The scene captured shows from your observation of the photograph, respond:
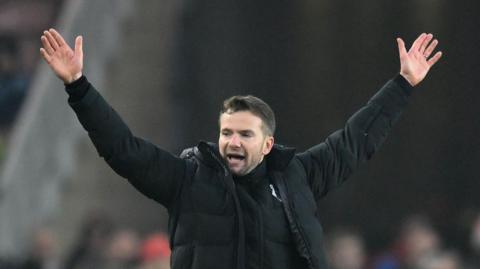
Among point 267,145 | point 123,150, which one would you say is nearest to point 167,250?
point 267,145

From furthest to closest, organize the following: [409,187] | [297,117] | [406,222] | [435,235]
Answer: [297,117], [409,187], [406,222], [435,235]

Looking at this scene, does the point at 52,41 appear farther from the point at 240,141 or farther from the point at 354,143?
the point at 354,143

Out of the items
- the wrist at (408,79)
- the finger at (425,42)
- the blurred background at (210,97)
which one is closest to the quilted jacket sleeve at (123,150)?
the wrist at (408,79)

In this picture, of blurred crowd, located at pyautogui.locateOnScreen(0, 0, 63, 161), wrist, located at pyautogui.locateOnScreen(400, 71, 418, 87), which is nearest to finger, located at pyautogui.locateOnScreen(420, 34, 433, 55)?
wrist, located at pyautogui.locateOnScreen(400, 71, 418, 87)

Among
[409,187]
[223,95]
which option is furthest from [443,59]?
[223,95]

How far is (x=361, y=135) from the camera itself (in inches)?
234

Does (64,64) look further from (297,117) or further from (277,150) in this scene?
(297,117)

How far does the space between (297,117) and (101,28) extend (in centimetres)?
212

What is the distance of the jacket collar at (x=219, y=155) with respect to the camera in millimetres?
5477

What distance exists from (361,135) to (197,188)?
840mm

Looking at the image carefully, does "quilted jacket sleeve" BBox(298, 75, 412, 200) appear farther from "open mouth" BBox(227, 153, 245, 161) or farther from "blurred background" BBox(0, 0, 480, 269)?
"blurred background" BBox(0, 0, 480, 269)

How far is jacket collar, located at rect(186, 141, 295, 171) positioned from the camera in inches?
216

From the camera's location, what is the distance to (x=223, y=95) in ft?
46.2

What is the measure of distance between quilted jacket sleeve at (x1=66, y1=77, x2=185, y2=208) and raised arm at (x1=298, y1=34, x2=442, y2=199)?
630mm
